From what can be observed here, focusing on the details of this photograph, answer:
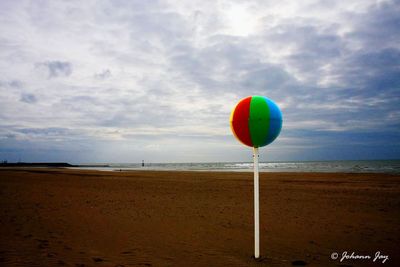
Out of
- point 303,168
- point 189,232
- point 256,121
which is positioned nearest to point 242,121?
point 256,121

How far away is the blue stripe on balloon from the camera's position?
5070 millimetres

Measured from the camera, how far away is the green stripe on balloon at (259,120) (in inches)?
198

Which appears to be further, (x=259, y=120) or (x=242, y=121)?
(x=242, y=121)

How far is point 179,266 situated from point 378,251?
13.9 feet

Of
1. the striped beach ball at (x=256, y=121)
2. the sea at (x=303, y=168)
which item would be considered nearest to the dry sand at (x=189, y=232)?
the striped beach ball at (x=256, y=121)

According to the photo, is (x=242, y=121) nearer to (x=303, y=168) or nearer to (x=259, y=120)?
(x=259, y=120)

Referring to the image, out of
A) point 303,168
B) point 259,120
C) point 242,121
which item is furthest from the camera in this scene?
point 303,168

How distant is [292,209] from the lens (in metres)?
10.5

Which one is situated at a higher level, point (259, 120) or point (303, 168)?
point (259, 120)

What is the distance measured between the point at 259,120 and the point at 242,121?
0.31 metres

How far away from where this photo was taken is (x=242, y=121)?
5156mm

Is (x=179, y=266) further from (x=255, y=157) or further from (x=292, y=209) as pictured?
(x=292, y=209)

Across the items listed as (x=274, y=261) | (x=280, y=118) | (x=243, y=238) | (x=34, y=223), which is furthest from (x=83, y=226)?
(x=280, y=118)

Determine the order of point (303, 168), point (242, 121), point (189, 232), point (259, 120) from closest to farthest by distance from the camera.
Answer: point (259, 120), point (242, 121), point (189, 232), point (303, 168)
